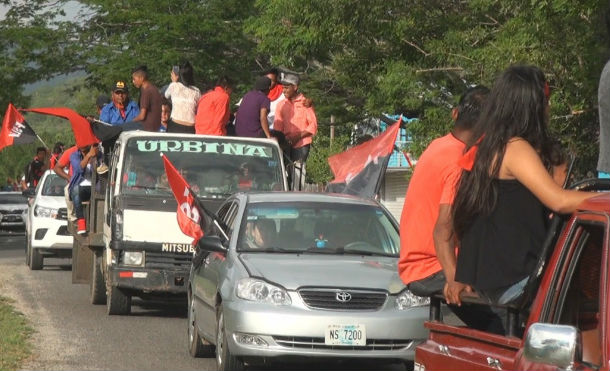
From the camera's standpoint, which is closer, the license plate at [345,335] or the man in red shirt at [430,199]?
the man in red shirt at [430,199]

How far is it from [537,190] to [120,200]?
Result: 34.6 ft

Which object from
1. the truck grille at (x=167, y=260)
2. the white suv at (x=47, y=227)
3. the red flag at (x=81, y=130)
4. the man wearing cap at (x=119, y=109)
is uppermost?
the man wearing cap at (x=119, y=109)

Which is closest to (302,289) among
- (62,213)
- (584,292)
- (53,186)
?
(584,292)

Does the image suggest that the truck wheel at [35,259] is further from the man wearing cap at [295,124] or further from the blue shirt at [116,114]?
the man wearing cap at [295,124]

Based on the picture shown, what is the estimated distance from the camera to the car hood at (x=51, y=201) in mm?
25062

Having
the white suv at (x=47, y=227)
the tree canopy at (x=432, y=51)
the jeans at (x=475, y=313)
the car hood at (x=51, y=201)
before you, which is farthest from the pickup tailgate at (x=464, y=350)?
the car hood at (x=51, y=201)

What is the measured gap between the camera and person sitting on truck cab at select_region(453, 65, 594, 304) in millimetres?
5875

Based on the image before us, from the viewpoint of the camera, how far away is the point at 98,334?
14.4 metres

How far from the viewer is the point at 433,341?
6.36 metres

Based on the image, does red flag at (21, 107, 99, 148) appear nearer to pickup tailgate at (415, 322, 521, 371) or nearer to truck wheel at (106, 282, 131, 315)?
truck wheel at (106, 282, 131, 315)

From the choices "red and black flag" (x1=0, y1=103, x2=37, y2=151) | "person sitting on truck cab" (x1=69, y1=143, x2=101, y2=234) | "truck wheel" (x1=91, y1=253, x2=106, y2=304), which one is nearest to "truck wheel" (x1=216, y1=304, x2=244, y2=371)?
"truck wheel" (x1=91, y1=253, x2=106, y2=304)

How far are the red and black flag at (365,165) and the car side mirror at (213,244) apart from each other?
4.91 meters

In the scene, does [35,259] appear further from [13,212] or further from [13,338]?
[13,212]

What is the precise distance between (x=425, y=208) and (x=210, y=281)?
4.97 meters
